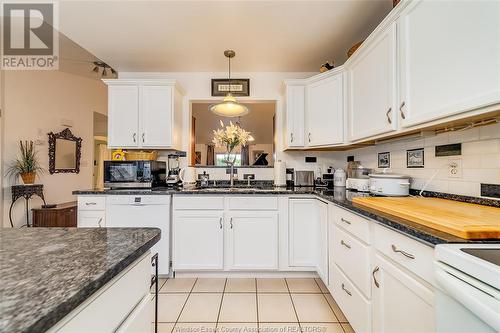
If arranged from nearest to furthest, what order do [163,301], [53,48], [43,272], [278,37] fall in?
[43,272] < [163,301] < [278,37] < [53,48]

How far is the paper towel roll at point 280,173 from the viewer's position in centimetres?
279

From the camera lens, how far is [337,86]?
2.32m

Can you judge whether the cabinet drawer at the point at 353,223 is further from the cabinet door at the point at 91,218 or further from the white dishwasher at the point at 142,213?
the cabinet door at the point at 91,218

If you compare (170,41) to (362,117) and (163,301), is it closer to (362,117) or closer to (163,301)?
(362,117)

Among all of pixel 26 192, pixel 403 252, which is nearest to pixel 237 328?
pixel 403 252

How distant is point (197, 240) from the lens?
90.5 inches

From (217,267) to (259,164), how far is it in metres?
1.55

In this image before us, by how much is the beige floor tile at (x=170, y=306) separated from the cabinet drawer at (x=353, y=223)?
1.45 metres

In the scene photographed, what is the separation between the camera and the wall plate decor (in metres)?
3.69

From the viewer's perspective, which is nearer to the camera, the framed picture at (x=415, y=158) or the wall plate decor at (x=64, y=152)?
the framed picture at (x=415, y=158)

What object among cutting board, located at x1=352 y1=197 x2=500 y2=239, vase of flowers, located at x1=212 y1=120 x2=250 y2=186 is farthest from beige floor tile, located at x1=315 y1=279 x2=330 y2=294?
vase of flowers, located at x1=212 y1=120 x2=250 y2=186

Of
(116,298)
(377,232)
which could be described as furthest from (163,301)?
(377,232)

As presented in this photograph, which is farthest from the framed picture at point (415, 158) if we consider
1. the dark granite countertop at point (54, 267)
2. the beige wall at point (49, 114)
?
the beige wall at point (49, 114)

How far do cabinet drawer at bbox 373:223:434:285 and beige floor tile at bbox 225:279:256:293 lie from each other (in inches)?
53.9
